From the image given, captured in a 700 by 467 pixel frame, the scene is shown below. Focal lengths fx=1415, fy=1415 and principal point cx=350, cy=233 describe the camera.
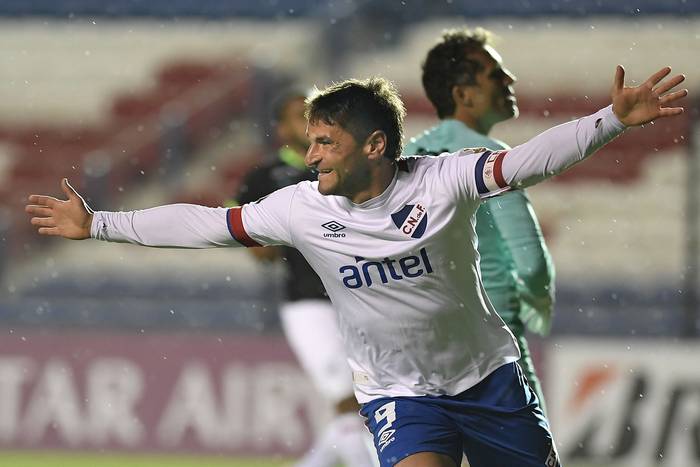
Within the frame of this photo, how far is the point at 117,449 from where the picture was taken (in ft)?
30.7

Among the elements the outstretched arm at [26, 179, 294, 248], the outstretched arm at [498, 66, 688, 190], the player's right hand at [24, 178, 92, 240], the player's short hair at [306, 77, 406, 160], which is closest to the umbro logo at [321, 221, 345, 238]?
the outstretched arm at [26, 179, 294, 248]

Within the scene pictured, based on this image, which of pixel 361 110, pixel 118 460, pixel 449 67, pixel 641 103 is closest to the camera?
pixel 641 103

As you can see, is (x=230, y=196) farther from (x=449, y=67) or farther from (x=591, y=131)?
(x=591, y=131)

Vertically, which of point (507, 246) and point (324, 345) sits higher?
point (507, 246)

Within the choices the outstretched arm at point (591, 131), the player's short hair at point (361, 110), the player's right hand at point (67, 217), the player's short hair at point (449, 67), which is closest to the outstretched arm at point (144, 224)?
the player's right hand at point (67, 217)

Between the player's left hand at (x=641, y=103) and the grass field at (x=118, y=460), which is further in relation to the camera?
the grass field at (x=118, y=460)

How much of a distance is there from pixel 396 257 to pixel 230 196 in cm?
797

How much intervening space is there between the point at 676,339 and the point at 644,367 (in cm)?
28

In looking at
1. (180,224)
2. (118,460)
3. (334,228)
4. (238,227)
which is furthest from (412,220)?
(118,460)

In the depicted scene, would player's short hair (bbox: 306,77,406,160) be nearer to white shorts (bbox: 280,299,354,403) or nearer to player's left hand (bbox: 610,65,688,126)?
player's left hand (bbox: 610,65,688,126)

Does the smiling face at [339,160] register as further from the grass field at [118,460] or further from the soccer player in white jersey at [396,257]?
the grass field at [118,460]

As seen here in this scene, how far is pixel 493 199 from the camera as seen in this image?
4.80 meters

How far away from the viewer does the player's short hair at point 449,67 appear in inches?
200

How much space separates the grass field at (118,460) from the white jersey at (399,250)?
4.83 meters
